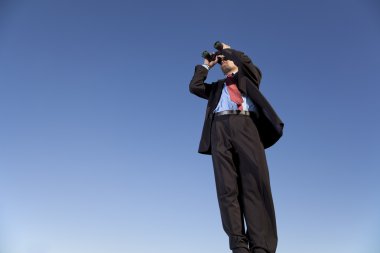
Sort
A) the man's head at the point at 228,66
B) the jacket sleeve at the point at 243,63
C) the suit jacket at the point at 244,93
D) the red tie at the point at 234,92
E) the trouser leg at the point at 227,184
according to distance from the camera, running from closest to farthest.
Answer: the trouser leg at the point at 227,184 → the suit jacket at the point at 244,93 → the red tie at the point at 234,92 → the jacket sleeve at the point at 243,63 → the man's head at the point at 228,66

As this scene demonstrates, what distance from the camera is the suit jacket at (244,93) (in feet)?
13.5

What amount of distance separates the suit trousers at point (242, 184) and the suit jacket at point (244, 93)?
0.54ft

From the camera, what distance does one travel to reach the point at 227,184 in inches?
148

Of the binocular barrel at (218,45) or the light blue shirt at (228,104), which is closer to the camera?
the light blue shirt at (228,104)

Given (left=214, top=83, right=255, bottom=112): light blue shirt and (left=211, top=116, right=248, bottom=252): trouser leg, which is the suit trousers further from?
(left=214, top=83, right=255, bottom=112): light blue shirt

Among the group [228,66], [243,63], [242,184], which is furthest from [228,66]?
[242,184]

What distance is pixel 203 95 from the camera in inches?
189

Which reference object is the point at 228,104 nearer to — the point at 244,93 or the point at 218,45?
the point at 244,93

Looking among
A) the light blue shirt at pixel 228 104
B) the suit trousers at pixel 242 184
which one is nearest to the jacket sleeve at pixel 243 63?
the light blue shirt at pixel 228 104

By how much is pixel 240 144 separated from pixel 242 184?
438 millimetres

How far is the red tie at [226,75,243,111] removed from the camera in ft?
13.9

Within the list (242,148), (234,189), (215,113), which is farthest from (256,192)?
(215,113)

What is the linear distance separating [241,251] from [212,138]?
4.39 feet

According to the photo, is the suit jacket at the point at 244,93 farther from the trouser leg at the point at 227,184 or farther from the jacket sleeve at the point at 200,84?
the trouser leg at the point at 227,184
